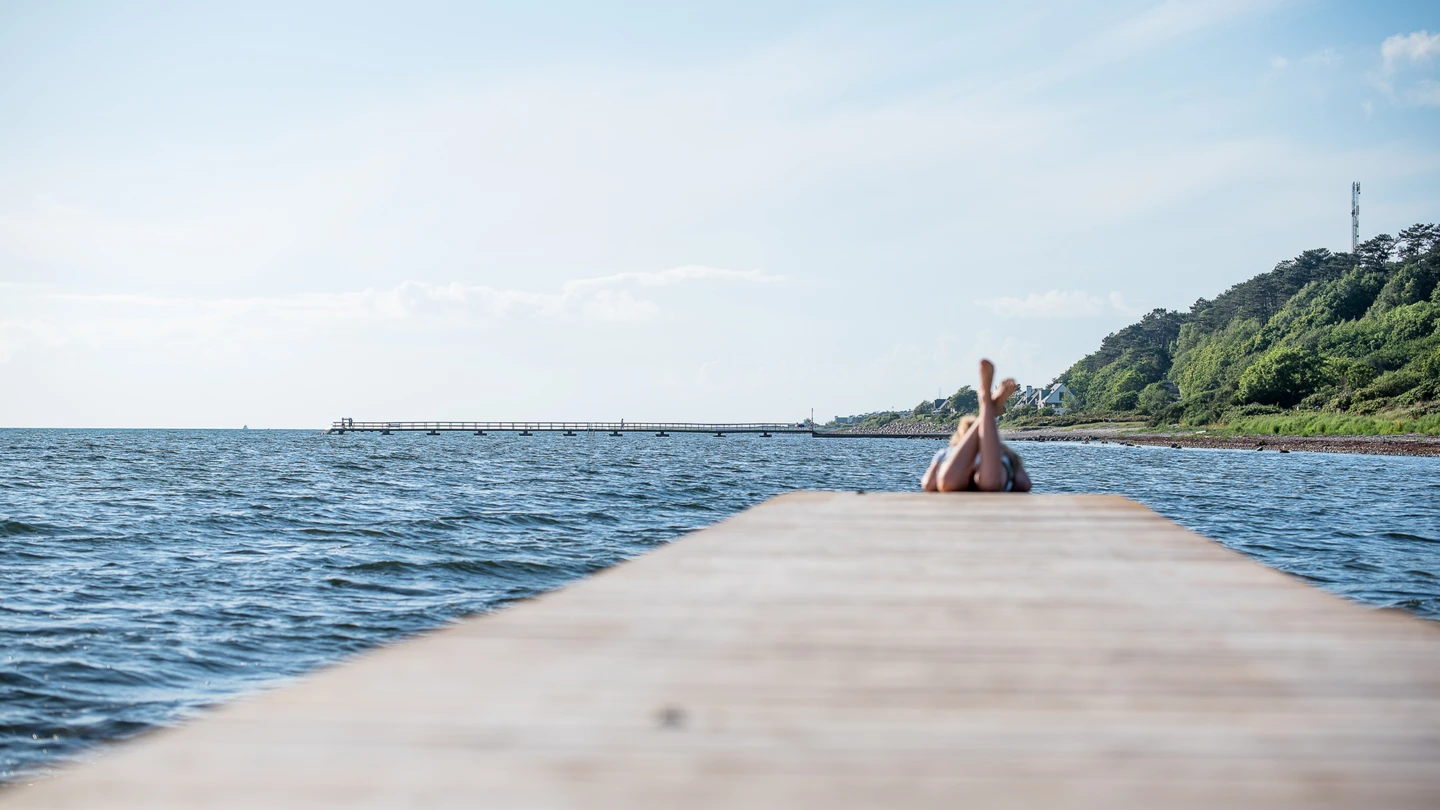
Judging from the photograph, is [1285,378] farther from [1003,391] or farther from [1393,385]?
[1003,391]

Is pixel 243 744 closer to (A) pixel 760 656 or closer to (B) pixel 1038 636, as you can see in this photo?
(A) pixel 760 656

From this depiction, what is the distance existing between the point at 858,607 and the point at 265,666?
266 inches

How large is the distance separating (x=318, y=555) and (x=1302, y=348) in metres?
95.7

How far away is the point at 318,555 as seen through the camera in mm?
15891

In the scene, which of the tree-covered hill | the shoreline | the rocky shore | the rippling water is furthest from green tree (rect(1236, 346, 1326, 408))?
the rippling water

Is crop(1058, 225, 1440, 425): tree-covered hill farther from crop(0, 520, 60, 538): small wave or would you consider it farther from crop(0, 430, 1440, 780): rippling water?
crop(0, 520, 60, 538): small wave

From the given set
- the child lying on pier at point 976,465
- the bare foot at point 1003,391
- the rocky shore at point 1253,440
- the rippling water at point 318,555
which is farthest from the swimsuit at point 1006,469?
the rocky shore at point 1253,440

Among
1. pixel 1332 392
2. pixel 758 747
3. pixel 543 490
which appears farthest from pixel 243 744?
pixel 1332 392

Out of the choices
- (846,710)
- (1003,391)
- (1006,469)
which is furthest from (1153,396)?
(846,710)

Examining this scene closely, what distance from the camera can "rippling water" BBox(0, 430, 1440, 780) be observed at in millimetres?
8727

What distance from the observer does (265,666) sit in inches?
357

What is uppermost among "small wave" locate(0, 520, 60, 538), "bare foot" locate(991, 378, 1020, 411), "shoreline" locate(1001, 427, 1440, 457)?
"bare foot" locate(991, 378, 1020, 411)

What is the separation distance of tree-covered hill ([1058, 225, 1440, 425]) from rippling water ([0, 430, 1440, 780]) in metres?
43.7

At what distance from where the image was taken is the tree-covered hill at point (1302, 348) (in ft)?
255
